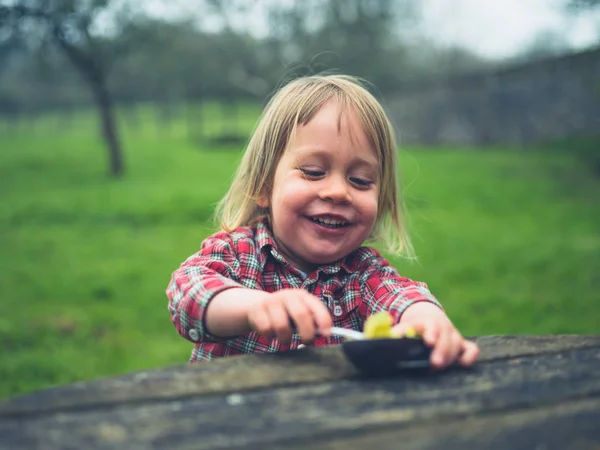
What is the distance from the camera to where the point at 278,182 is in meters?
1.91

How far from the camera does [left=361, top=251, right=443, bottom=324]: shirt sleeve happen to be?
5.42ft

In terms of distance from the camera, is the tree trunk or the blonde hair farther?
the tree trunk

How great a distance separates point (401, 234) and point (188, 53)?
100 ft

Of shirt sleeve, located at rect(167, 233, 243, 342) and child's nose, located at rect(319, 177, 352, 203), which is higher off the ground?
child's nose, located at rect(319, 177, 352, 203)

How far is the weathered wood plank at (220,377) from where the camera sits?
1030mm

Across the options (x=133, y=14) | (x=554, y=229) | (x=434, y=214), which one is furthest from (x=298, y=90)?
(x=133, y=14)

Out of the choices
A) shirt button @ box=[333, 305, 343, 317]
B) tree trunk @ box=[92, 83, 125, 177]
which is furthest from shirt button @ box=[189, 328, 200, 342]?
tree trunk @ box=[92, 83, 125, 177]

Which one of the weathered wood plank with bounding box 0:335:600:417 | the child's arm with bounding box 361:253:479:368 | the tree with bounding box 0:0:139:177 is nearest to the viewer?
the weathered wood plank with bounding box 0:335:600:417

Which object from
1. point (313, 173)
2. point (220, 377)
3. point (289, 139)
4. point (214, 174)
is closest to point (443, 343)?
point (220, 377)

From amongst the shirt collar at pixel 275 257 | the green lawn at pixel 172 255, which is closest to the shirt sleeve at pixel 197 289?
the shirt collar at pixel 275 257

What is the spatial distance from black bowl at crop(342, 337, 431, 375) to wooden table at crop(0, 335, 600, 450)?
25mm

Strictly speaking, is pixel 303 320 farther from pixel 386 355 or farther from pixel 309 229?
pixel 309 229

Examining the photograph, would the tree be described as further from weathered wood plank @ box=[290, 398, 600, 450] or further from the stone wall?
weathered wood plank @ box=[290, 398, 600, 450]

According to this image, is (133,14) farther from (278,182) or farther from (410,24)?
(410,24)
